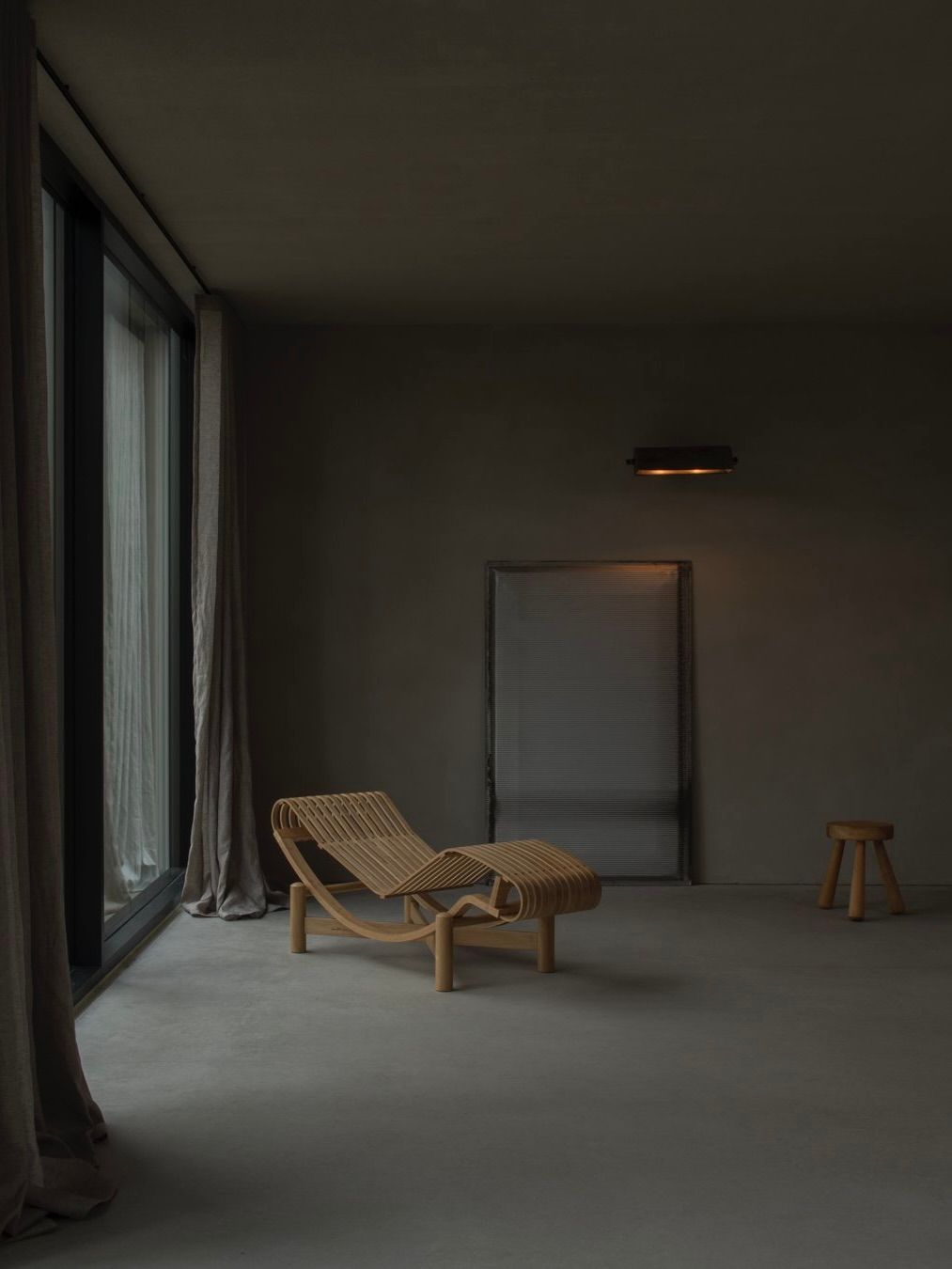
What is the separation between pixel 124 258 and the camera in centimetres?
535

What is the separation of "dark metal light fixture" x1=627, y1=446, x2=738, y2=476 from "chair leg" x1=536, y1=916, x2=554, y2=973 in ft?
8.59

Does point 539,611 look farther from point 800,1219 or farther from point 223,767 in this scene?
point 800,1219

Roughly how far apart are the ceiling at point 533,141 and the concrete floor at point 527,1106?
2857 mm

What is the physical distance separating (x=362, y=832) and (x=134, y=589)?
1403 mm

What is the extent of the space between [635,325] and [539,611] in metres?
1.60

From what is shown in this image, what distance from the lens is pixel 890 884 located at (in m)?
6.15

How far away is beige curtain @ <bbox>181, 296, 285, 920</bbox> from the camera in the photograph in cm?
599

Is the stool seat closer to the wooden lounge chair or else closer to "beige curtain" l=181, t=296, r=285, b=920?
the wooden lounge chair

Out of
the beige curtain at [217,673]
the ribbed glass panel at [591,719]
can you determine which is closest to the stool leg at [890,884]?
the ribbed glass panel at [591,719]

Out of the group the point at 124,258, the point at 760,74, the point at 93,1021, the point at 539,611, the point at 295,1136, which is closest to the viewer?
the point at 295,1136

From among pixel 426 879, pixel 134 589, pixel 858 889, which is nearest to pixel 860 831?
pixel 858 889

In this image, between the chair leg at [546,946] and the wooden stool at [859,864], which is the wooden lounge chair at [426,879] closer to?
the chair leg at [546,946]

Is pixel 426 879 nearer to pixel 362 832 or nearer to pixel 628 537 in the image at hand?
pixel 362 832

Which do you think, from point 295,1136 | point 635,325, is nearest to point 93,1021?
point 295,1136
